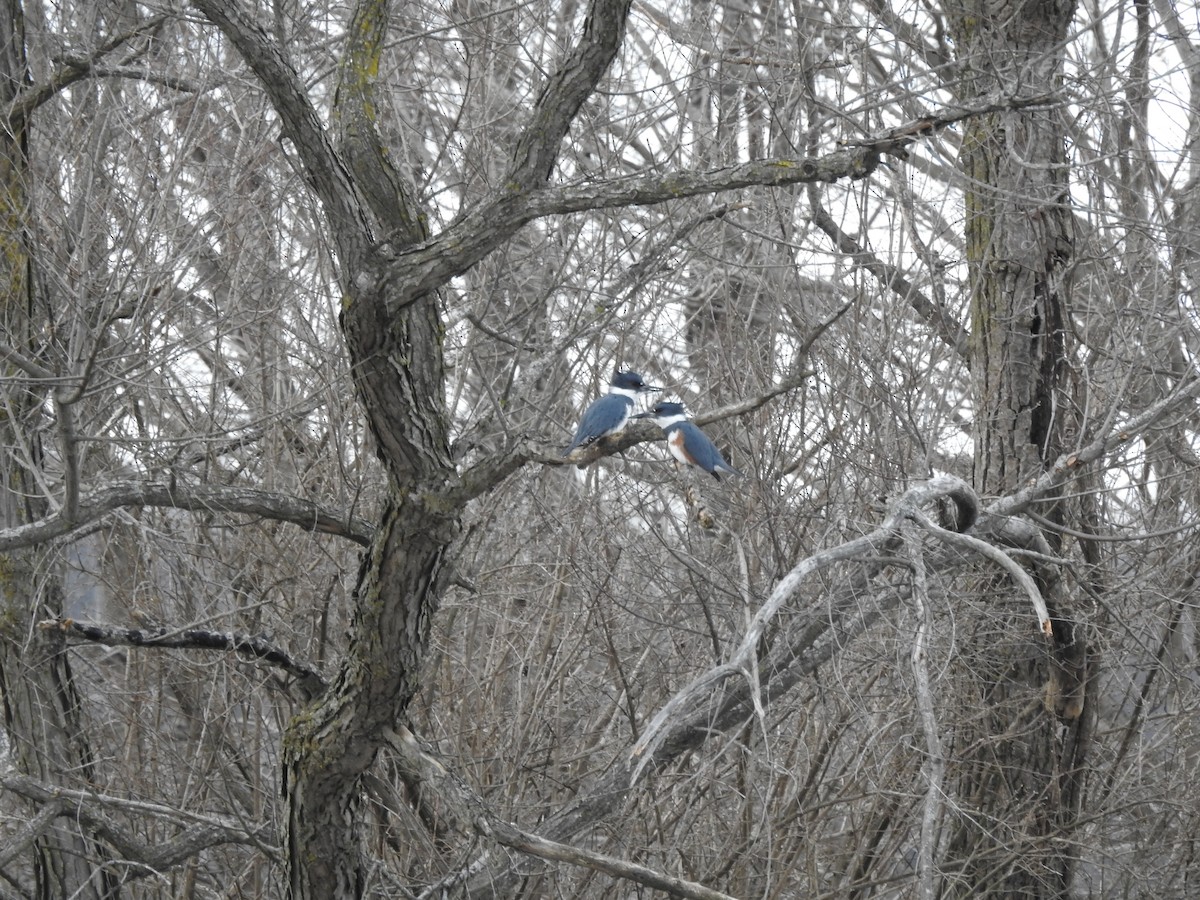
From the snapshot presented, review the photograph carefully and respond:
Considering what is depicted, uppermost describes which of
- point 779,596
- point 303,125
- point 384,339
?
point 303,125

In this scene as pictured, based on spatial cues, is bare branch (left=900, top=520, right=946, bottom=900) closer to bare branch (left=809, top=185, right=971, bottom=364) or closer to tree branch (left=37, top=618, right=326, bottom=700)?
tree branch (left=37, top=618, right=326, bottom=700)

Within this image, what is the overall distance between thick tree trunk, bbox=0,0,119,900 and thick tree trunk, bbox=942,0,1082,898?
459cm

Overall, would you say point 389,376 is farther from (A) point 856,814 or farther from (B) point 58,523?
(A) point 856,814

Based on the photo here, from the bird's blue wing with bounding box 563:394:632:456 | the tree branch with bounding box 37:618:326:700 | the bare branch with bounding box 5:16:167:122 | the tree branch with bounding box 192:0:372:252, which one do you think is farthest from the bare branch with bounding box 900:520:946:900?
the bare branch with bounding box 5:16:167:122

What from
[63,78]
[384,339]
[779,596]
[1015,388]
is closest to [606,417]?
[384,339]

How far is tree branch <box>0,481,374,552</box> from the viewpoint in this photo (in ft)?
17.3

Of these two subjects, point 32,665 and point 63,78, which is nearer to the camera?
point 63,78

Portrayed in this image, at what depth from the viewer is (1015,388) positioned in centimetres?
741

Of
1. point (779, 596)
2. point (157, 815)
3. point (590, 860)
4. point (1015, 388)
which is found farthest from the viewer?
point (1015, 388)

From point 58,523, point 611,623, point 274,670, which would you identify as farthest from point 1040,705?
point 58,523

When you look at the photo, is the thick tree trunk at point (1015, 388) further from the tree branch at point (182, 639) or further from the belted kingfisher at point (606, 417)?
the tree branch at point (182, 639)

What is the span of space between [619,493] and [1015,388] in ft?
7.35

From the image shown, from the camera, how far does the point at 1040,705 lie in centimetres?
725

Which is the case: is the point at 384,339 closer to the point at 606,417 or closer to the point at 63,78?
the point at 606,417
